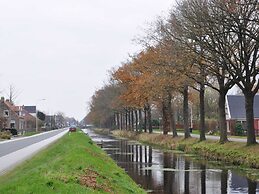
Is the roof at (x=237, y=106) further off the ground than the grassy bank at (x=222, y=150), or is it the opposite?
the roof at (x=237, y=106)

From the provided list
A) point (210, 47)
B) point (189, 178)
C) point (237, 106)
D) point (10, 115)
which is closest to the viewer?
point (189, 178)

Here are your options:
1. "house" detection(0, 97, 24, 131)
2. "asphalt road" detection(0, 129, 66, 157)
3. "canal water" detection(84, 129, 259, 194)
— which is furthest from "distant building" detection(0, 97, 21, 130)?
"canal water" detection(84, 129, 259, 194)

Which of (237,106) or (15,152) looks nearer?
(15,152)

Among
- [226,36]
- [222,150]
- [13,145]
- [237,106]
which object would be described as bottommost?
[13,145]

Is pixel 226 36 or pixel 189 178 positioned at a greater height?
pixel 226 36

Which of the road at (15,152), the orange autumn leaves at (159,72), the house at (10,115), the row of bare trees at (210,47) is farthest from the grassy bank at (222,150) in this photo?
the house at (10,115)

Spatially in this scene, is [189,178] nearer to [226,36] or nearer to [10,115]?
[226,36]

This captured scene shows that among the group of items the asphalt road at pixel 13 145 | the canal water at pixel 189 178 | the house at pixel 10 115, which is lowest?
the canal water at pixel 189 178

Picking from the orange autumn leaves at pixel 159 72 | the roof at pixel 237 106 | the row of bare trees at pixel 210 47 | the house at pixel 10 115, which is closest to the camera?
the row of bare trees at pixel 210 47

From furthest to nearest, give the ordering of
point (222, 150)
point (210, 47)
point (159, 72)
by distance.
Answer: point (159, 72), point (222, 150), point (210, 47)

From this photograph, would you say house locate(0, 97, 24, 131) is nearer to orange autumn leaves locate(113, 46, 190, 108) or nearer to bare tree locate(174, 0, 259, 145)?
orange autumn leaves locate(113, 46, 190, 108)

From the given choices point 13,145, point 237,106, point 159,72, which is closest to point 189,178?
point 159,72

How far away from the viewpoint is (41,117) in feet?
620

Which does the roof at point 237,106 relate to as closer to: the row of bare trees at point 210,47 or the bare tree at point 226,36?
the row of bare trees at point 210,47
